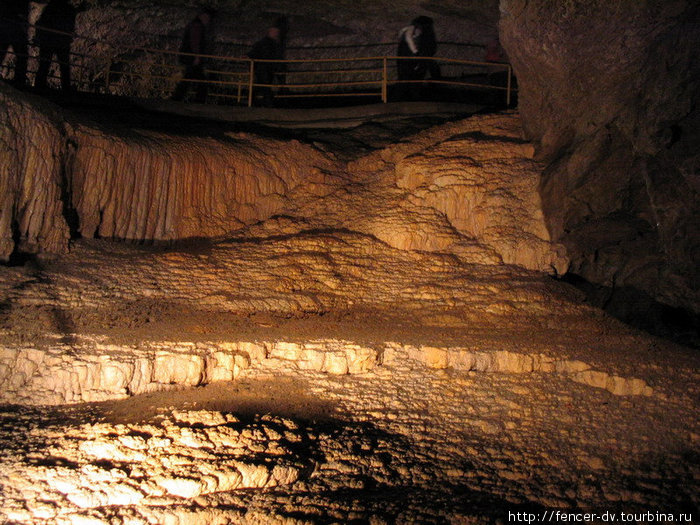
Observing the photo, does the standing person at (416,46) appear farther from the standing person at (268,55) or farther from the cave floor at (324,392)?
the cave floor at (324,392)

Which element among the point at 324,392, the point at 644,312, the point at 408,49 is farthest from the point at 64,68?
the point at 644,312

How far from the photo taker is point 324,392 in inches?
225

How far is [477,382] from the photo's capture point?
232 inches

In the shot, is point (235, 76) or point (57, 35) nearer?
point (57, 35)

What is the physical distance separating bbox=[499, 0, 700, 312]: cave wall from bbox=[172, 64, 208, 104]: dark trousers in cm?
715

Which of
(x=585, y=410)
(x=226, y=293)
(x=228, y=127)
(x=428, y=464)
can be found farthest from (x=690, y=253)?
(x=228, y=127)

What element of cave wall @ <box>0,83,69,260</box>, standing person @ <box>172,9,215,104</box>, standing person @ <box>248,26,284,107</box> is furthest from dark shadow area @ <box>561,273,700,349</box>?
standing person @ <box>172,9,215,104</box>

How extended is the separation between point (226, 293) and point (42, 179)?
8.95ft

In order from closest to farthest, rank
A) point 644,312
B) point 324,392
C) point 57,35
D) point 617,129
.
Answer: point 324,392
point 617,129
point 644,312
point 57,35

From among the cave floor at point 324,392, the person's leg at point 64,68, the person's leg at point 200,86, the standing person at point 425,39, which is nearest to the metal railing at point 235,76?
the person's leg at point 200,86

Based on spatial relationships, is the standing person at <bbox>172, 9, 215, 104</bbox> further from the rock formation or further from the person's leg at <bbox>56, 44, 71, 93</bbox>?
the rock formation

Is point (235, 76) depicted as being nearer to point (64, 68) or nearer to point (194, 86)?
point (194, 86)

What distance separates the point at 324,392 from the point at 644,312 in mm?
5005

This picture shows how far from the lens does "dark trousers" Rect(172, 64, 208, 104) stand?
13031mm
